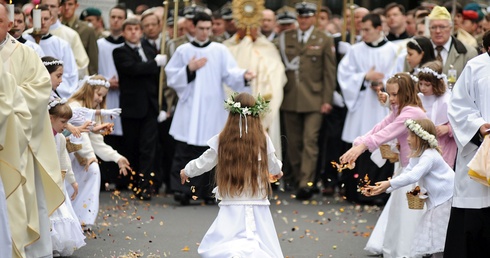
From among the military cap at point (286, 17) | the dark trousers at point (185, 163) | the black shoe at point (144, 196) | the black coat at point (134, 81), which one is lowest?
the black shoe at point (144, 196)

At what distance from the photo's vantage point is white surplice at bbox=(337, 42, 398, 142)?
16.4 meters

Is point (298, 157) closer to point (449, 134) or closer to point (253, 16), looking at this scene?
point (253, 16)

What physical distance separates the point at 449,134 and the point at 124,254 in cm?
329

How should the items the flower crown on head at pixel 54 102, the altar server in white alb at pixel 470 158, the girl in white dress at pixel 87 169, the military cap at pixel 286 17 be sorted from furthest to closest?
the military cap at pixel 286 17 < the girl in white dress at pixel 87 169 < the flower crown on head at pixel 54 102 < the altar server in white alb at pixel 470 158

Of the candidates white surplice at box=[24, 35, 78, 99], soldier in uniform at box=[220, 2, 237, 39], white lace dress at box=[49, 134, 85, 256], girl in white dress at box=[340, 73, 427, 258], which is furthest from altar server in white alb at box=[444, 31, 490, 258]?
soldier in uniform at box=[220, 2, 237, 39]

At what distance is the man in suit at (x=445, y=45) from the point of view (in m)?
14.1

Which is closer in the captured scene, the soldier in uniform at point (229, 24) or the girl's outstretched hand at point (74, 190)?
the girl's outstretched hand at point (74, 190)

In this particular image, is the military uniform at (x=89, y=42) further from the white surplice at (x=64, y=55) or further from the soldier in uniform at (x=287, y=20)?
the soldier in uniform at (x=287, y=20)

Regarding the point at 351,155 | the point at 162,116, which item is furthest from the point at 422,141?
the point at 162,116

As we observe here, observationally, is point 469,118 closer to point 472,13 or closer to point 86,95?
point 86,95

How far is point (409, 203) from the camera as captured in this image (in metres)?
10.8

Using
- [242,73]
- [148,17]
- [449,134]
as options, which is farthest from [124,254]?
[148,17]

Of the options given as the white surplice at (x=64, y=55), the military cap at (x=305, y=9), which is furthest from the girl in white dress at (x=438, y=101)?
the military cap at (x=305, y=9)

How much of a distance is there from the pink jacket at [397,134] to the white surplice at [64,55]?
14.7ft
